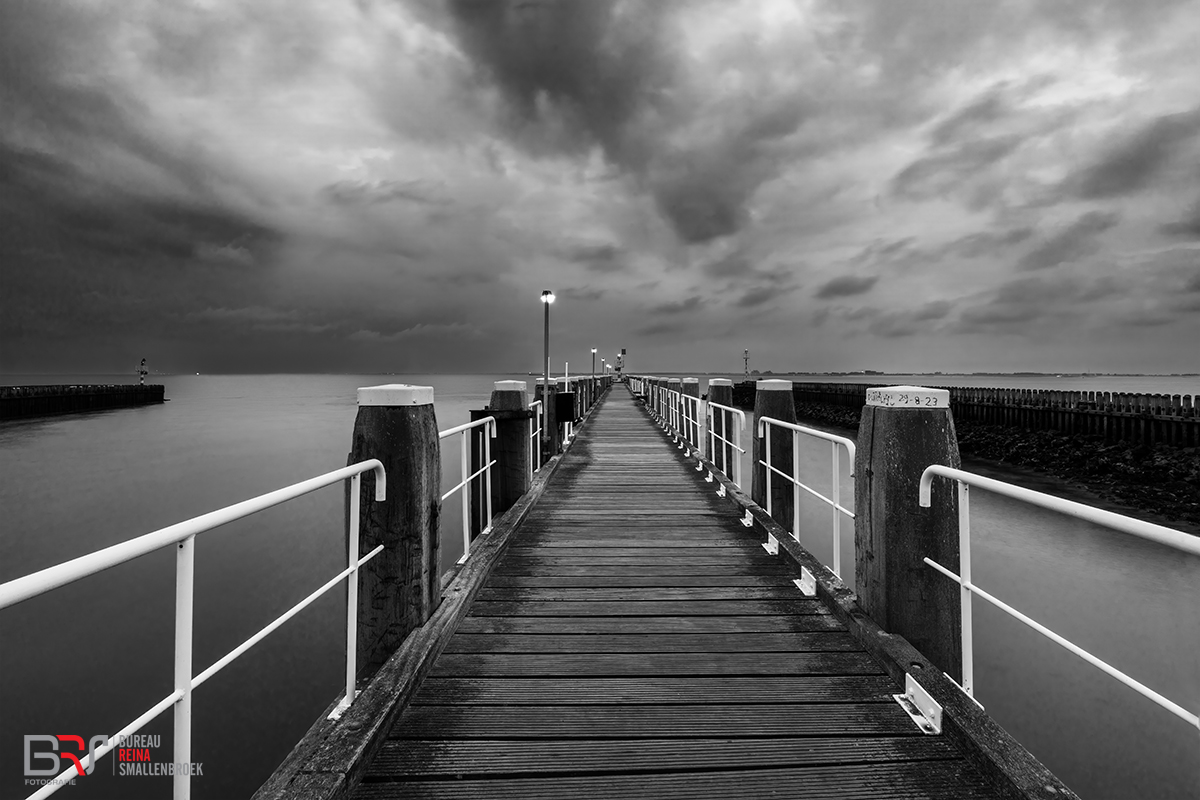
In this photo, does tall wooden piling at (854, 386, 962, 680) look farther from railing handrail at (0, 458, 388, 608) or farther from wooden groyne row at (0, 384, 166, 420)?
wooden groyne row at (0, 384, 166, 420)

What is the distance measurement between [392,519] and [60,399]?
6772 centimetres

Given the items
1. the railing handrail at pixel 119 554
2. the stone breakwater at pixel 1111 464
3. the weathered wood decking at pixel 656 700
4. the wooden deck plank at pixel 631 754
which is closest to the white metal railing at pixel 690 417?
the weathered wood decking at pixel 656 700

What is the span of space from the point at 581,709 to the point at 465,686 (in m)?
0.57

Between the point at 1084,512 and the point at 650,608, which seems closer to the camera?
the point at 1084,512

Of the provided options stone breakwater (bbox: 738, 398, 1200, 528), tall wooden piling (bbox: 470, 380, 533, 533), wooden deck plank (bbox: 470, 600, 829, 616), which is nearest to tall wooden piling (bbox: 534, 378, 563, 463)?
tall wooden piling (bbox: 470, 380, 533, 533)

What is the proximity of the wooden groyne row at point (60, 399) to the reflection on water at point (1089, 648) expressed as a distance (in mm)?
62467

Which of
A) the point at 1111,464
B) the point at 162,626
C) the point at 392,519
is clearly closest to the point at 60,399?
the point at 162,626

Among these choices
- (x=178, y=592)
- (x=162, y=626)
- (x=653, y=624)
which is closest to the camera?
(x=178, y=592)

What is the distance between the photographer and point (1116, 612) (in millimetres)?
8984

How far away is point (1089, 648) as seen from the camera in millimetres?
8203

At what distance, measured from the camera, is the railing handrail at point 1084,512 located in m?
1.54

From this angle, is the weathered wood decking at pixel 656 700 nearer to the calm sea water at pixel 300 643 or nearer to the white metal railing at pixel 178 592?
the white metal railing at pixel 178 592

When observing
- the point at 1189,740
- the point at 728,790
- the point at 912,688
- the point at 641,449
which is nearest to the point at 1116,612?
the point at 1189,740

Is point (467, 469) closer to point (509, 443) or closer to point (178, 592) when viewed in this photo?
point (509, 443)
